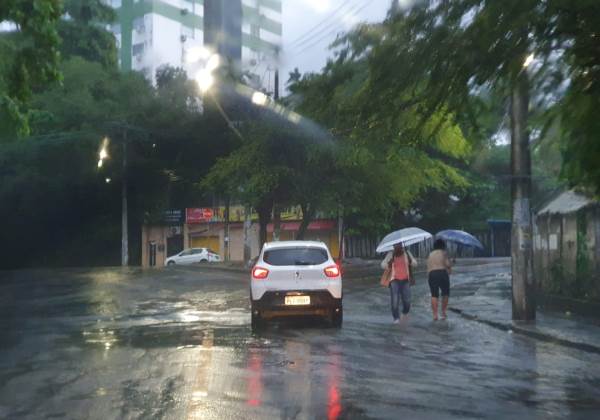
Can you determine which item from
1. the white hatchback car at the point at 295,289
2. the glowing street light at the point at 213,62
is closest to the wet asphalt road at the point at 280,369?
the white hatchback car at the point at 295,289

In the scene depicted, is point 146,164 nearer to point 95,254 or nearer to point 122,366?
point 95,254

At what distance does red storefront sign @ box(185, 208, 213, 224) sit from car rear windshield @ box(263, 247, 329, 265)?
45437mm

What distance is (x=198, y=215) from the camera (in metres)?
62.0

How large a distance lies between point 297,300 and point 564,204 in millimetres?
7658

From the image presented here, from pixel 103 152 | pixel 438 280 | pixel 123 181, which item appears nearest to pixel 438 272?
pixel 438 280

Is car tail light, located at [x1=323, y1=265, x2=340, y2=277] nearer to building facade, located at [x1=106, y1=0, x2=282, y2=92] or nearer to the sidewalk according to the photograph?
the sidewalk

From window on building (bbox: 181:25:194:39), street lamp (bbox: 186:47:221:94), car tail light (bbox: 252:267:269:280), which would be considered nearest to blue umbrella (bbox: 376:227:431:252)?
car tail light (bbox: 252:267:269:280)

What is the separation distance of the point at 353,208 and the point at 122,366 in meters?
28.4

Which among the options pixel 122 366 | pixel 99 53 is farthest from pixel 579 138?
pixel 99 53

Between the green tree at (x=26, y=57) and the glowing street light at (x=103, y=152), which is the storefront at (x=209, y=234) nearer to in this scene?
the glowing street light at (x=103, y=152)

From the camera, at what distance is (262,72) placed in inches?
1171

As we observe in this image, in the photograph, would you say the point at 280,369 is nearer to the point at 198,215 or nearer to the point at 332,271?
the point at 332,271

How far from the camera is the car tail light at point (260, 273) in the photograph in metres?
16.1

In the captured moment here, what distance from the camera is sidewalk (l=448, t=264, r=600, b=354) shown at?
46.5 feet
